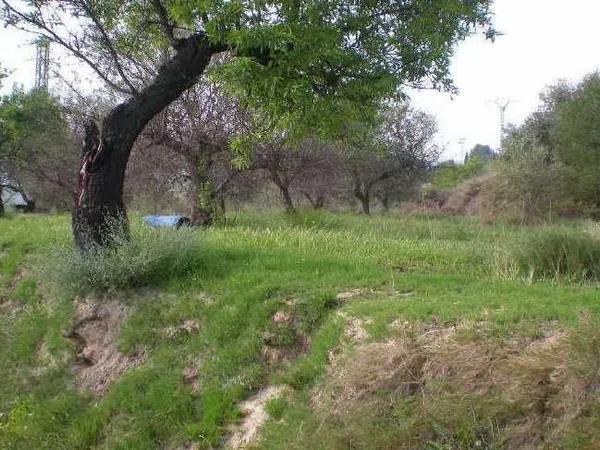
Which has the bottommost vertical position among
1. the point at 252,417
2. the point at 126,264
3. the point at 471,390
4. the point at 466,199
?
the point at 252,417

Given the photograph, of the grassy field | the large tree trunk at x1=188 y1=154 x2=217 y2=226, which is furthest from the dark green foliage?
the grassy field

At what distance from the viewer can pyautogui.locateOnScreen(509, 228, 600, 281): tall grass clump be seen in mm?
8484

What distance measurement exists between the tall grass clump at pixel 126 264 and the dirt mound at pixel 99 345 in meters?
0.26

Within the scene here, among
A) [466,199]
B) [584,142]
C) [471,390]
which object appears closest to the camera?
[471,390]

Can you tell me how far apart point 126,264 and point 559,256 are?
5.20 m

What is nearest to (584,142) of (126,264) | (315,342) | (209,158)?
(209,158)

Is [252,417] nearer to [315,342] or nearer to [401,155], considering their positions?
[315,342]

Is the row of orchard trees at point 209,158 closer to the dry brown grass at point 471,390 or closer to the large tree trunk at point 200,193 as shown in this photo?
the large tree trunk at point 200,193

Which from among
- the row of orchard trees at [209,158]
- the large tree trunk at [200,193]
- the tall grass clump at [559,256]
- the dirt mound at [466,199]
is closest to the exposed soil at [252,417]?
the tall grass clump at [559,256]

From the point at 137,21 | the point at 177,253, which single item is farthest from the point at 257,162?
the point at 177,253

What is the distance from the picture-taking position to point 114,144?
395 inches

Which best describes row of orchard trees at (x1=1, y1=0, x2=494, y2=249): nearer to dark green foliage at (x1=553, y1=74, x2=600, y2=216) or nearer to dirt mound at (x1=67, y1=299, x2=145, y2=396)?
dirt mound at (x1=67, y1=299, x2=145, y2=396)

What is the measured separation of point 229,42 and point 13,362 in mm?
4906

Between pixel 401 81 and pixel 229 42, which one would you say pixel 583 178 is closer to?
pixel 401 81
